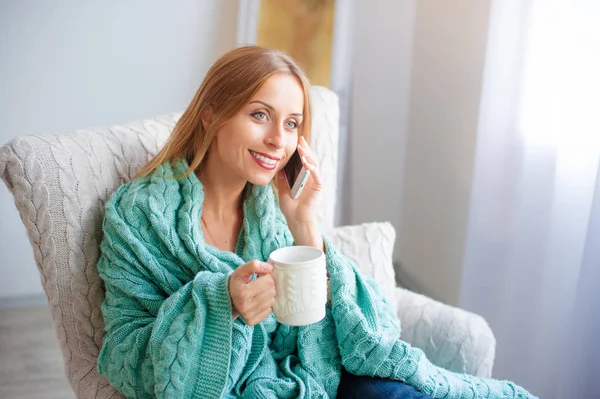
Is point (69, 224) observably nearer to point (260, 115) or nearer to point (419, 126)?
point (260, 115)

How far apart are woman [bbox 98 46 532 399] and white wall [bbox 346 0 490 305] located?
3.89 feet

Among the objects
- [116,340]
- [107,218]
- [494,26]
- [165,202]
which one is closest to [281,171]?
[165,202]

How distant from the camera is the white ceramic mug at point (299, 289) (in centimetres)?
112

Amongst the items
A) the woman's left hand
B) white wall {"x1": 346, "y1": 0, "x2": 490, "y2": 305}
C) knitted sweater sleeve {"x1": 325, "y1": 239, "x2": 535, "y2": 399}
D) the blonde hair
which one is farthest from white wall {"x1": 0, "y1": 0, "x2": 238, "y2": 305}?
knitted sweater sleeve {"x1": 325, "y1": 239, "x2": 535, "y2": 399}

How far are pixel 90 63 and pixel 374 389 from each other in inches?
70.2

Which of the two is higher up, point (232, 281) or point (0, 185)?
point (232, 281)

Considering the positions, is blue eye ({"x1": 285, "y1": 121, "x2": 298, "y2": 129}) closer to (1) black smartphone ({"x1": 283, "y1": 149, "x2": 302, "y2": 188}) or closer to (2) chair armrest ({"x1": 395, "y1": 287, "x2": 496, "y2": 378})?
(1) black smartphone ({"x1": 283, "y1": 149, "x2": 302, "y2": 188})

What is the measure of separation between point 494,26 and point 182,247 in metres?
1.16

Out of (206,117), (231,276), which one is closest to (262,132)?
(206,117)

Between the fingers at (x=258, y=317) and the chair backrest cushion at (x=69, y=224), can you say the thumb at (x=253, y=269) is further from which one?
the chair backrest cushion at (x=69, y=224)

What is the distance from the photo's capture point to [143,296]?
1.32 metres

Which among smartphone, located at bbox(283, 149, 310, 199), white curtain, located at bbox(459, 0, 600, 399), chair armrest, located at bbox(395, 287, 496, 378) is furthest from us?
white curtain, located at bbox(459, 0, 600, 399)

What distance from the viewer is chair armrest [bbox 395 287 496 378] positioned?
1.63 m

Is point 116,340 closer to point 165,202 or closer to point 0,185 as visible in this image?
point 165,202
